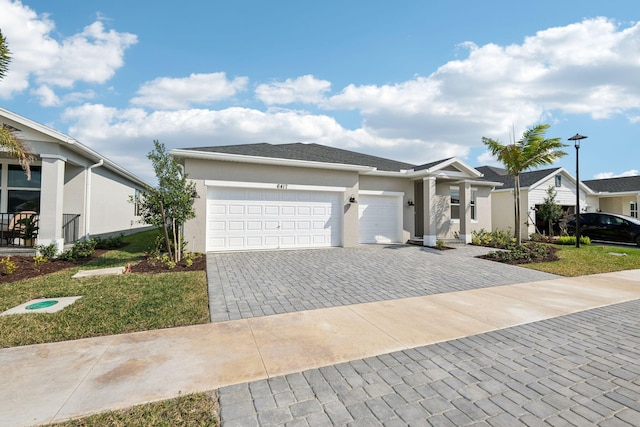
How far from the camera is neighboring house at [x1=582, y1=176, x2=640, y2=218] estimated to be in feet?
70.1

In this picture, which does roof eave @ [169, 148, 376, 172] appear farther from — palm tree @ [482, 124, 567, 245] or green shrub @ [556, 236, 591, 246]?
green shrub @ [556, 236, 591, 246]

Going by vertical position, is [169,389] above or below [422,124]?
below

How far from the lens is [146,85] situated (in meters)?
11.7

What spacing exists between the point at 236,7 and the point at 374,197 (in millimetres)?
9400

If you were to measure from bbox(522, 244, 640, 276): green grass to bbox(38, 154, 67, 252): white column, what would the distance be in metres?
15.5

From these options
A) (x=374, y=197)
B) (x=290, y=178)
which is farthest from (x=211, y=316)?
(x=374, y=197)

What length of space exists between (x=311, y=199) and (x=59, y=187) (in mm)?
8786

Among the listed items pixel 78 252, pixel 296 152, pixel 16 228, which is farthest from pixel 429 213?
pixel 16 228

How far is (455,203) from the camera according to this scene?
1630 centimetres

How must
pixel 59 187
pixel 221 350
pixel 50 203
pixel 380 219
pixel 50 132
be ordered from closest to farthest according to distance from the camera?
pixel 221 350 → pixel 50 132 → pixel 50 203 → pixel 59 187 → pixel 380 219

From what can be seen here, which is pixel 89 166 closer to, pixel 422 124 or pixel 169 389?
pixel 169 389

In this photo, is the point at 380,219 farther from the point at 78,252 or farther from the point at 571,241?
the point at 78,252

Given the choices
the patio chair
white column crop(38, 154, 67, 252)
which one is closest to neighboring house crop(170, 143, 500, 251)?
white column crop(38, 154, 67, 252)

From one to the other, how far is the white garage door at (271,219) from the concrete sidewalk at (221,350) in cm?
713
